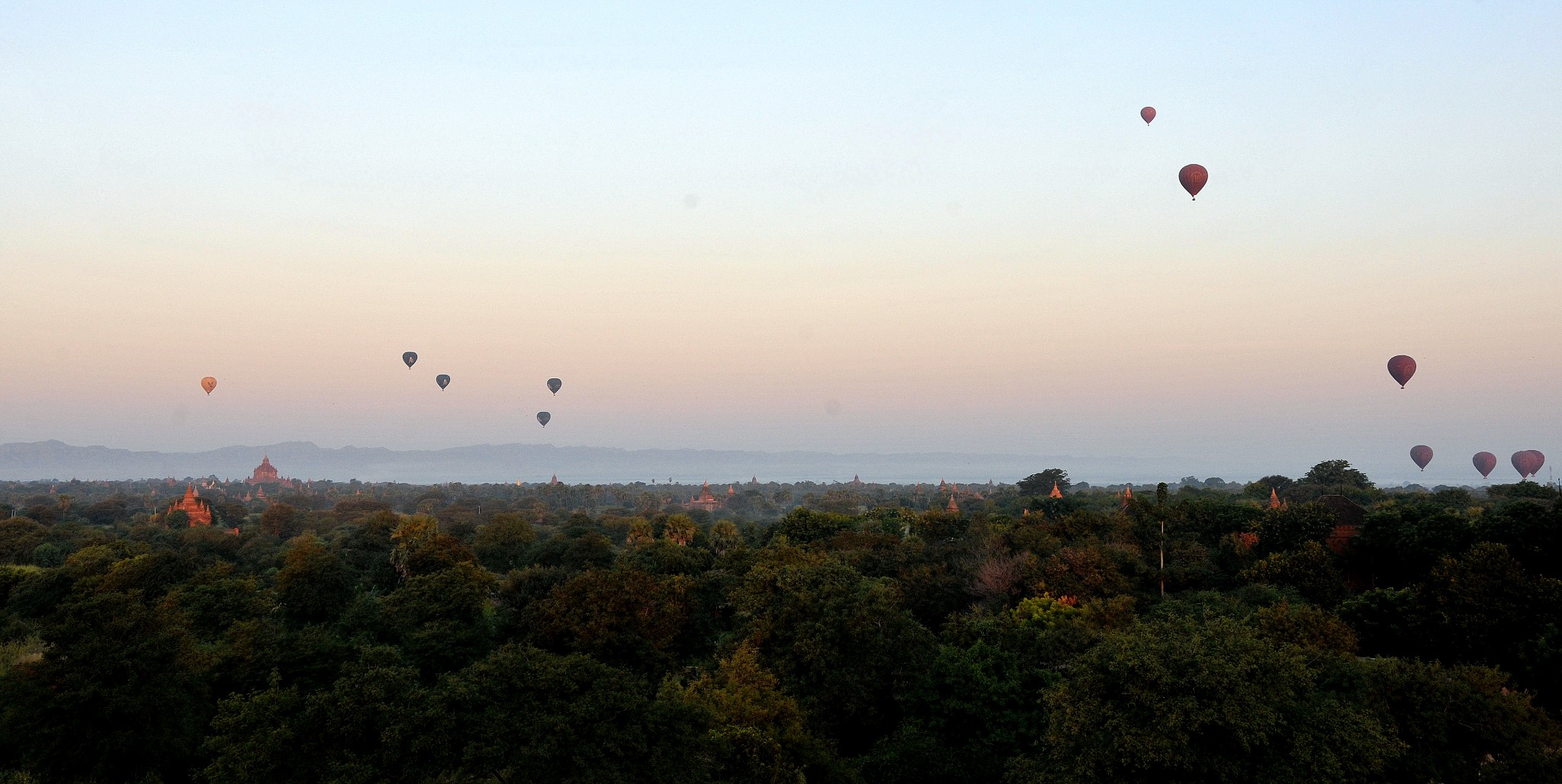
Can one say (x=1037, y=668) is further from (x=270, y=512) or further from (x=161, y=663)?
(x=270, y=512)

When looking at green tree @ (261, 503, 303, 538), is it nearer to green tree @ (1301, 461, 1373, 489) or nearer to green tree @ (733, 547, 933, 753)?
green tree @ (733, 547, 933, 753)

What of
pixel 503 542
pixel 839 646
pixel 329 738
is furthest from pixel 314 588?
pixel 839 646

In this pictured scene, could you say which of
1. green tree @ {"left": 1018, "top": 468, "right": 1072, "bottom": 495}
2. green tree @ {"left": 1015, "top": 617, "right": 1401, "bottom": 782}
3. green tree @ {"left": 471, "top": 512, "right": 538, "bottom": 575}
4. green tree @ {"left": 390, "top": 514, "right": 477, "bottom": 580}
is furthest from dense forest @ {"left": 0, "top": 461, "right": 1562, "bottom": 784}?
green tree @ {"left": 1018, "top": 468, "right": 1072, "bottom": 495}

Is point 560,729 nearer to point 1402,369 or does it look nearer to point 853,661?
point 853,661

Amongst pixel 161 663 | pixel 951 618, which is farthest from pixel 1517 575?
pixel 161 663

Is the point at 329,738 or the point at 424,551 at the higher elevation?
the point at 424,551
